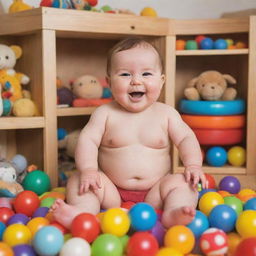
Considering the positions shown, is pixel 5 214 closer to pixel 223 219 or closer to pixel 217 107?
pixel 223 219

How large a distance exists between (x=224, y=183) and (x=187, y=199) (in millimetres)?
355

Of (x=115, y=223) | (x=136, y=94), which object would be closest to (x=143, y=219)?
(x=115, y=223)

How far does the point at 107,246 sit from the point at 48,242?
108 millimetres

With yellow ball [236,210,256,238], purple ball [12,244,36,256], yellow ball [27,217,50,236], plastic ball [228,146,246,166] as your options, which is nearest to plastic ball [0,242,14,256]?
purple ball [12,244,36,256]

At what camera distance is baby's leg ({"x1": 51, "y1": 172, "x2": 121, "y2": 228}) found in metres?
0.97

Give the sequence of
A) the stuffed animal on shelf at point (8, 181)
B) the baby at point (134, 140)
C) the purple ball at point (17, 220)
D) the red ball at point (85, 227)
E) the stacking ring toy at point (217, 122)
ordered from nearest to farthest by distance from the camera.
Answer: the red ball at point (85, 227) < the purple ball at point (17, 220) < the baby at point (134, 140) < the stuffed animal on shelf at point (8, 181) < the stacking ring toy at point (217, 122)

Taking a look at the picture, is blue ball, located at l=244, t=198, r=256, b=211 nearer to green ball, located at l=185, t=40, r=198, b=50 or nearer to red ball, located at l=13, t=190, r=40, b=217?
red ball, located at l=13, t=190, r=40, b=217

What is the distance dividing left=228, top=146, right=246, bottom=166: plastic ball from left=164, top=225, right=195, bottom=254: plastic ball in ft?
2.94

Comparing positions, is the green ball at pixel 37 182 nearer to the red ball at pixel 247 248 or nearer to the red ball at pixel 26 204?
the red ball at pixel 26 204

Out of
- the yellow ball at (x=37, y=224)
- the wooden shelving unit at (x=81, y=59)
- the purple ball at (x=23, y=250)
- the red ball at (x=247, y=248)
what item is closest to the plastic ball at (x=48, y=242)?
the purple ball at (x=23, y=250)

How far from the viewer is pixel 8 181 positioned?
54.1 inches

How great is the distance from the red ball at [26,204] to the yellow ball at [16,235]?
21 centimetres

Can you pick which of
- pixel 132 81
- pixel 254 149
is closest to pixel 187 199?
pixel 132 81

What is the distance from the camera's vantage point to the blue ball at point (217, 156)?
1.74 m
